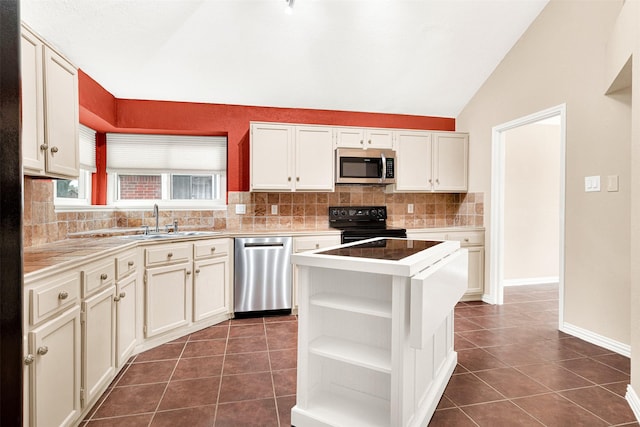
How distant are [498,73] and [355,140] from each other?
5.74 feet

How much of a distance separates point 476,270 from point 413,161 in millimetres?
1471

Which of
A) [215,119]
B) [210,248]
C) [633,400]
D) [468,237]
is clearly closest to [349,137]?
[215,119]

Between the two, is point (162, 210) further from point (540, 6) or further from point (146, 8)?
point (540, 6)

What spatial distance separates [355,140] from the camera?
13.5ft

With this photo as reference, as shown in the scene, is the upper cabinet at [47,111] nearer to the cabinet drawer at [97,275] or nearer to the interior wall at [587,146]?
the cabinet drawer at [97,275]

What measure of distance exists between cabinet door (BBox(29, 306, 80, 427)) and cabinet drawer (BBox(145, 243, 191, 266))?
1004 mm

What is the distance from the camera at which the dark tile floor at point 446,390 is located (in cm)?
188

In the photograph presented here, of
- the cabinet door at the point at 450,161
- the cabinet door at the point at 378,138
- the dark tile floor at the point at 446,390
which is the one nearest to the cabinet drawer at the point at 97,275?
the dark tile floor at the point at 446,390

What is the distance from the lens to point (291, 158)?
3.91 meters

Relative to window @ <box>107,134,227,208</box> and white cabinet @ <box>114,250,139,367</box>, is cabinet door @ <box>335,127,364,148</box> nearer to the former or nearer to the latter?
window @ <box>107,134,227,208</box>

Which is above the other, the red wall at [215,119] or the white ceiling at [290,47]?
the white ceiling at [290,47]

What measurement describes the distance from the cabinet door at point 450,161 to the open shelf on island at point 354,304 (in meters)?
2.96

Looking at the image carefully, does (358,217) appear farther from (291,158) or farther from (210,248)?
(210,248)

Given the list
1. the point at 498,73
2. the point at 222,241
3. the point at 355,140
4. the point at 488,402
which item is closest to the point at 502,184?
the point at 498,73
